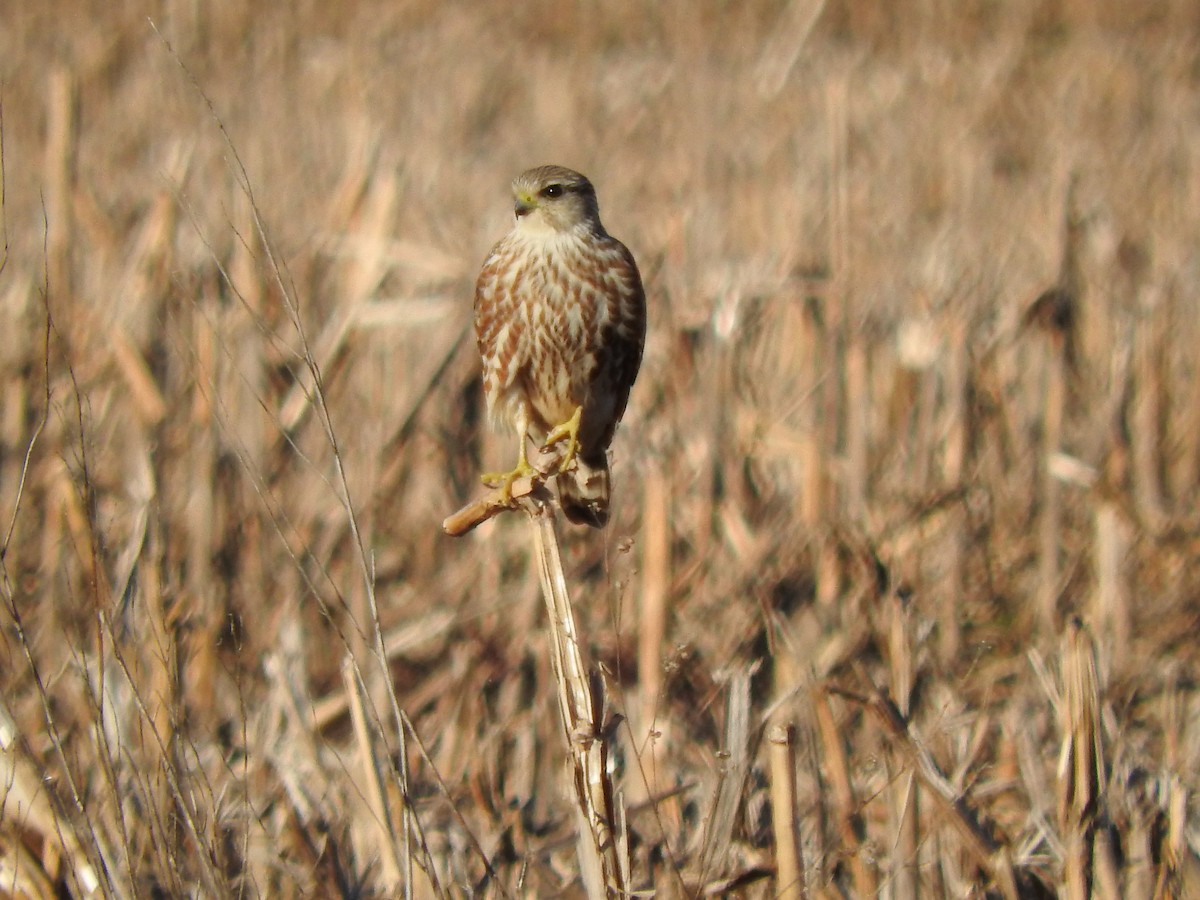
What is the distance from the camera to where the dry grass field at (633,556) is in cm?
278

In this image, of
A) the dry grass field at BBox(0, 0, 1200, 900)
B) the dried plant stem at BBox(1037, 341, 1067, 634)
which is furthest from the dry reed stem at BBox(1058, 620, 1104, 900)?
the dried plant stem at BBox(1037, 341, 1067, 634)

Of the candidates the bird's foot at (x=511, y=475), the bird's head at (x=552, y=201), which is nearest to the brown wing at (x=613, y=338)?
the bird's head at (x=552, y=201)

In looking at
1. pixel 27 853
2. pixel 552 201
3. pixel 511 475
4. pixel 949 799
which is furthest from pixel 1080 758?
pixel 27 853

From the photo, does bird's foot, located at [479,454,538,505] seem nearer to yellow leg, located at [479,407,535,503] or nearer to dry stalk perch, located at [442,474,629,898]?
yellow leg, located at [479,407,535,503]

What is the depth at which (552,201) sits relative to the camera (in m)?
3.74

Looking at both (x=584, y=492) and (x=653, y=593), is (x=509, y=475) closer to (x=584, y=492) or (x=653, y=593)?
(x=584, y=492)

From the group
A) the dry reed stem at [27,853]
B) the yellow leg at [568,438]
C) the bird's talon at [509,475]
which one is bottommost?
the dry reed stem at [27,853]

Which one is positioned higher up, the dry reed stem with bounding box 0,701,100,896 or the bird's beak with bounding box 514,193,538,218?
the bird's beak with bounding box 514,193,538,218

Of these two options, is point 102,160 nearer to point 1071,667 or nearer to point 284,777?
point 284,777

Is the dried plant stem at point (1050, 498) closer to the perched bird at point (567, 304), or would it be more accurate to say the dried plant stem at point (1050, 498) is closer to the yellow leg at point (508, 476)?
the perched bird at point (567, 304)

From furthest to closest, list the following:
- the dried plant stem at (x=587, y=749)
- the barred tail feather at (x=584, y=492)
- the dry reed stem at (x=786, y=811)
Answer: the barred tail feather at (x=584, y=492) < the dry reed stem at (x=786, y=811) < the dried plant stem at (x=587, y=749)

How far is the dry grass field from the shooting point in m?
2.78

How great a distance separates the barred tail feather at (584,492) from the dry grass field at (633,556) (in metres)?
0.24

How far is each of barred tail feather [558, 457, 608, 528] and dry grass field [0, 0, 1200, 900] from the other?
240mm
